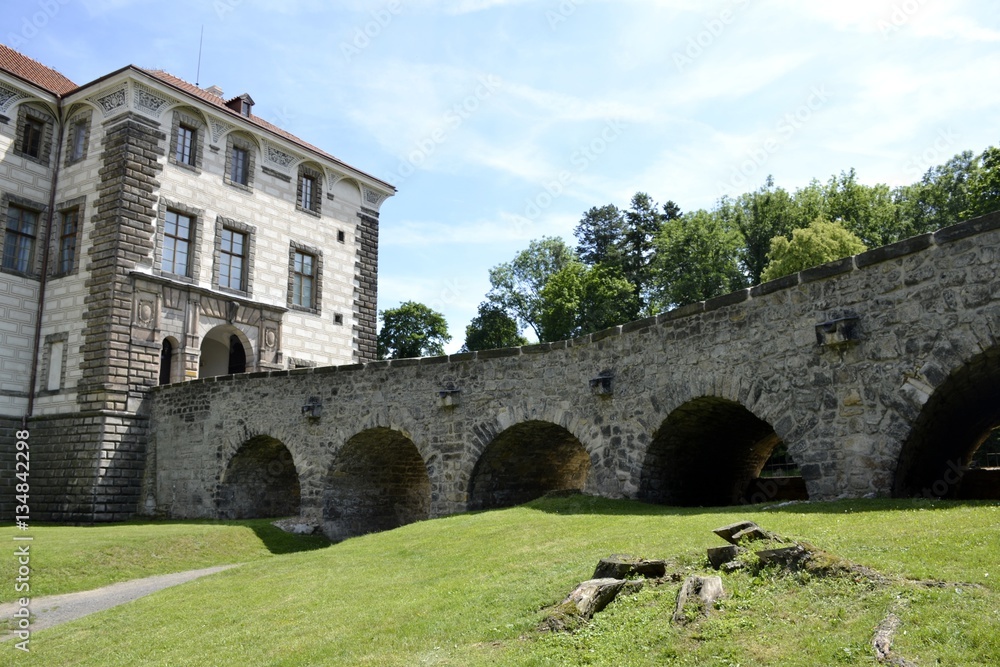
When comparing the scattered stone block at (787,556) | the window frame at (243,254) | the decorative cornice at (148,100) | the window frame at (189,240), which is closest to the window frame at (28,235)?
the window frame at (189,240)

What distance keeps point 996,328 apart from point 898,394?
1.38 metres

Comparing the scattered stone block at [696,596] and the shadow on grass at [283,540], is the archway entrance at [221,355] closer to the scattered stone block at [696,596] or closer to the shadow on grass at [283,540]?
the shadow on grass at [283,540]

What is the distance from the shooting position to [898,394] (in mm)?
9719

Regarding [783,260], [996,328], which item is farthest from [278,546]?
[783,260]

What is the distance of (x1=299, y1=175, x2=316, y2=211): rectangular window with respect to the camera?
28531 millimetres

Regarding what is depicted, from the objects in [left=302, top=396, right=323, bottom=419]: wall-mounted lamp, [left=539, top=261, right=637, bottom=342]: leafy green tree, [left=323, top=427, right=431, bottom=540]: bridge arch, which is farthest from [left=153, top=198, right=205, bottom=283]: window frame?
[left=539, top=261, right=637, bottom=342]: leafy green tree

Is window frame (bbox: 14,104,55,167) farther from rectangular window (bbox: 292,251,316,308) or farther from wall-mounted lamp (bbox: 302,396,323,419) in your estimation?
wall-mounted lamp (bbox: 302,396,323,419)

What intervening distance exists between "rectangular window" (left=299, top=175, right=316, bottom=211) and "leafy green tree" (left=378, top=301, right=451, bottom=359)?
66.3 ft

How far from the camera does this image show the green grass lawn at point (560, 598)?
15.9ft

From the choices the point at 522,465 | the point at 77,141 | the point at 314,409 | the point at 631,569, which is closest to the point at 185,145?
the point at 77,141

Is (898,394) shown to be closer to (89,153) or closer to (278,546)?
(278,546)

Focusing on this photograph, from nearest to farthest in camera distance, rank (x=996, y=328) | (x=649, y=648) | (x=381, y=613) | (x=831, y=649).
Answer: (x=831, y=649) < (x=649, y=648) < (x=381, y=613) < (x=996, y=328)

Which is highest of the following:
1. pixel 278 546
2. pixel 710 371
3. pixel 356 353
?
pixel 356 353

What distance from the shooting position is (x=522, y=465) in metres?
16.5
